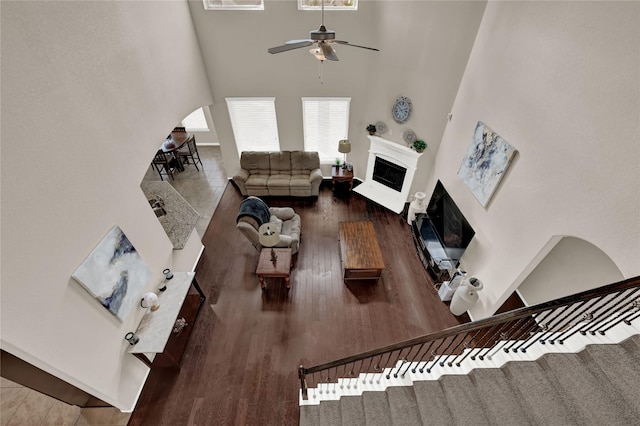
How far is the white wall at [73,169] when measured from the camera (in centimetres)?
223

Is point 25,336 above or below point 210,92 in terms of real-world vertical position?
below

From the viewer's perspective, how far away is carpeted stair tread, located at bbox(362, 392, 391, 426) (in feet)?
9.52

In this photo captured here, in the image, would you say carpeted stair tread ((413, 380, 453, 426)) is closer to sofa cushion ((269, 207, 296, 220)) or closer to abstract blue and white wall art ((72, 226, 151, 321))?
abstract blue and white wall art ((72, 226, 151, 321))

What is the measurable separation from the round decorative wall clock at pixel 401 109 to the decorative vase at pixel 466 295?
347 centimetres

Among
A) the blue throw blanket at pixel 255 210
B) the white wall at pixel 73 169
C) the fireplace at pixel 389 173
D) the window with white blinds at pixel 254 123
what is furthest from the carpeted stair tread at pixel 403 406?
the window with white blinds at pixel 254 123

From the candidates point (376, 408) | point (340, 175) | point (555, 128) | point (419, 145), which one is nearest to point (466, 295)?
point (376, 408)

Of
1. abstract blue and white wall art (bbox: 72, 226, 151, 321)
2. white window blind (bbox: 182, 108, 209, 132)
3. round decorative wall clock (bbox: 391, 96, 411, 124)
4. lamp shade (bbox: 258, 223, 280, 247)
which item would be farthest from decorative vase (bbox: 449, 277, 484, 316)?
white window blind (bbox: 182, 108, 209, 132)

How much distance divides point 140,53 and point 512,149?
5.31 meters

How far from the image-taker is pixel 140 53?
385 cm

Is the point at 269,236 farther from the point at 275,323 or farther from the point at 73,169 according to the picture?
the point at 73,169

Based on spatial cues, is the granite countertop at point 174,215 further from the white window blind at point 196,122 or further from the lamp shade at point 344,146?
the white window blind at point 196,122

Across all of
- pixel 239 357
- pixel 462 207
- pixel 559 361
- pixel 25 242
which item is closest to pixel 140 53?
pixel 25 242

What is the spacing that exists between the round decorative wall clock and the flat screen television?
157 cm

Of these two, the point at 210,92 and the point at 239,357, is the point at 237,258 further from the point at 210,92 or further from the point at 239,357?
the point at 210,92
